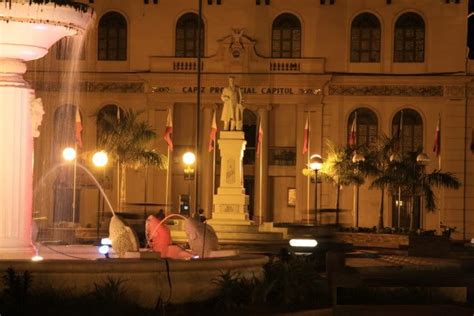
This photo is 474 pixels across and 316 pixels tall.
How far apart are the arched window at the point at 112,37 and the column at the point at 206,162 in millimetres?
4841

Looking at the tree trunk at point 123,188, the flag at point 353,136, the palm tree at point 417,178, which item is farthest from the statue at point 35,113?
the flag at point 353,136

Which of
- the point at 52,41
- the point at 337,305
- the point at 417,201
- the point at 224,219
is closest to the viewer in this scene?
the point at 337,305

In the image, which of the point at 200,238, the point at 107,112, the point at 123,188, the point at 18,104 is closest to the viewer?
the point at 18,104

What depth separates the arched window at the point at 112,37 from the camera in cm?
5944

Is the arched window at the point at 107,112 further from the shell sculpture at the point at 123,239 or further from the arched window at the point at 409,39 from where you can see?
the shell sculpture at the point at 123,239

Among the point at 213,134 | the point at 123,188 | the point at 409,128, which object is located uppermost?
the point at 409,128

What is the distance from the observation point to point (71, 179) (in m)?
57.8

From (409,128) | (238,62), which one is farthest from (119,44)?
(409,128)

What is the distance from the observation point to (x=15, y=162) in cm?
2005

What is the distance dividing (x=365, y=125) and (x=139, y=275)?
41283 mm

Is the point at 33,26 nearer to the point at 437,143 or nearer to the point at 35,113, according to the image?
the point at 35,113

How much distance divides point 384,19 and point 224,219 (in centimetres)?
1624

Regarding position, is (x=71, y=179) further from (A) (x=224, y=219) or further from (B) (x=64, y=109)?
(A) (x=224, y=219)

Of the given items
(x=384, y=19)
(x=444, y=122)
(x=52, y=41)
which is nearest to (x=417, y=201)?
(x=444, y=122)
